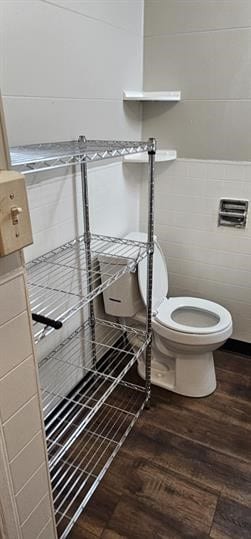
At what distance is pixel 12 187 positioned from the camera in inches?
25.4

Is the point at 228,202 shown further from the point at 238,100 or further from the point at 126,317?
the point at 126,317

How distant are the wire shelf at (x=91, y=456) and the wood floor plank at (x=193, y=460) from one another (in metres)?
0.08

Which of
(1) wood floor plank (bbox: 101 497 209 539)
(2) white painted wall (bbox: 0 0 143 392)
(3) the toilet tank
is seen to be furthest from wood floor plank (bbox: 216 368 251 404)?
(2) white painted wall (bbox: 0 0 143 392)

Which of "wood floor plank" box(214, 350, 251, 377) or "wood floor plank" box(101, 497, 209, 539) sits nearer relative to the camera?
"wood floor plank" box(101, 497, 209, 539)

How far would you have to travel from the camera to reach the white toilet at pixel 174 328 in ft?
5.81

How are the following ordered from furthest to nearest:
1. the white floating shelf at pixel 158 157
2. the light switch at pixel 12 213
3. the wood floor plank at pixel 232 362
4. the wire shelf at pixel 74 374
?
the wood floor plank at pixel 232 362, the white floating shelf at pixel 158 157, the wire shelf at pixel 74 374, the light switch at pixel 12 213

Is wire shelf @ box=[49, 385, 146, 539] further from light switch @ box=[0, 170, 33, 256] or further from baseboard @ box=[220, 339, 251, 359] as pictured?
light switch @ box=[0, 170, 33, 256]

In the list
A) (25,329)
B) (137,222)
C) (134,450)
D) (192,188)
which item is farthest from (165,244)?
(25,329)

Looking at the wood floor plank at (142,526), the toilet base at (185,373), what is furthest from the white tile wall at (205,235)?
the wood floor plank at (142,526)

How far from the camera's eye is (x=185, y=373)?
1.89 m

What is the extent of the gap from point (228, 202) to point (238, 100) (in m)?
0.50

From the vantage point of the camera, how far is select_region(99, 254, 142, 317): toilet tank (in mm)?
1764

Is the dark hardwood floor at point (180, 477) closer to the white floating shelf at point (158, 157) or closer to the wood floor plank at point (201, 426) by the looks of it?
the wood floor plank at point (201, 426)

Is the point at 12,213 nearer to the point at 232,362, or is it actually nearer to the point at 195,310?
the point at 195,310
